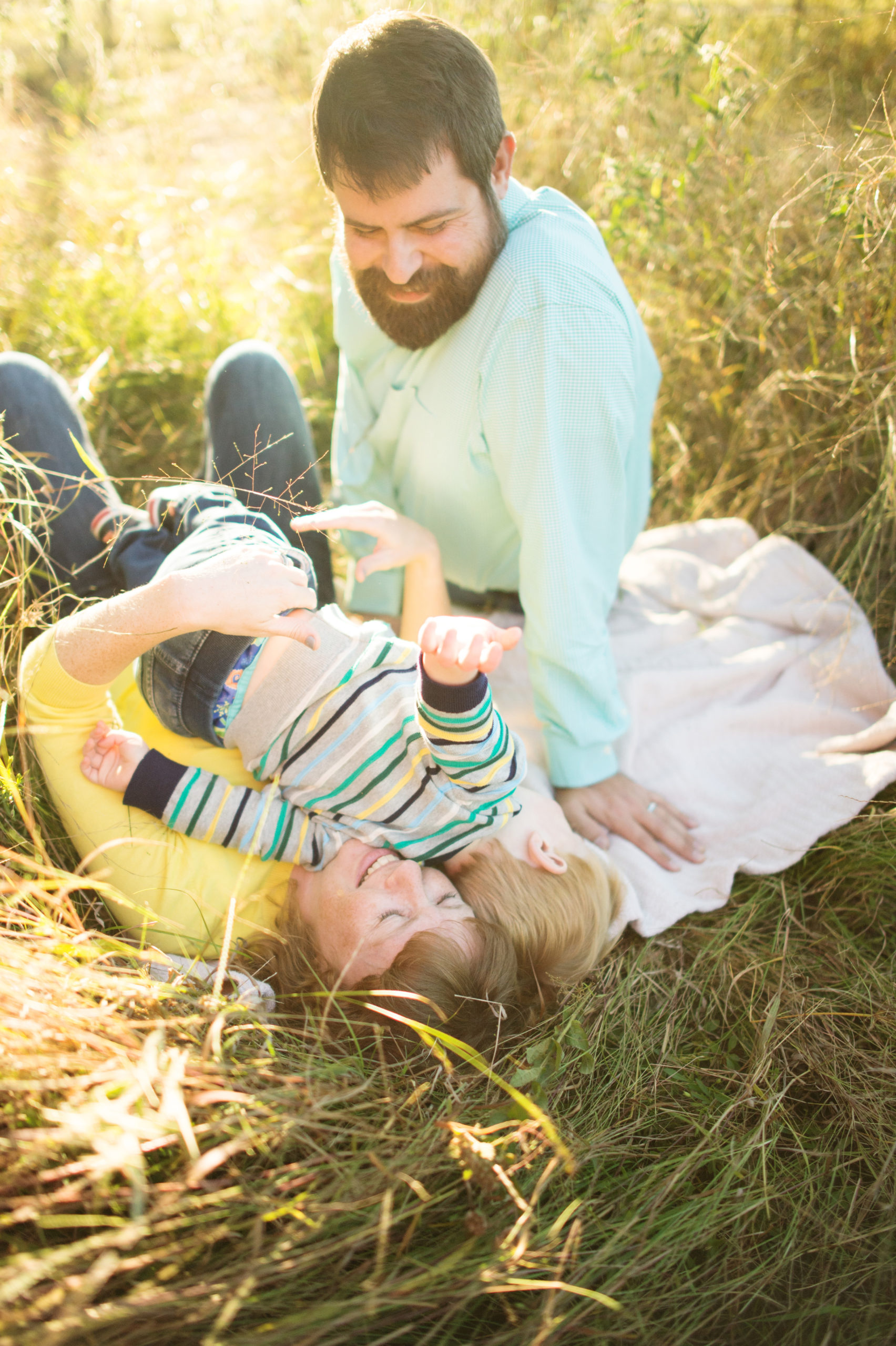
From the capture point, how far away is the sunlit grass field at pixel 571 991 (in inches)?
45.9

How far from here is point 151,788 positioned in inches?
67.9

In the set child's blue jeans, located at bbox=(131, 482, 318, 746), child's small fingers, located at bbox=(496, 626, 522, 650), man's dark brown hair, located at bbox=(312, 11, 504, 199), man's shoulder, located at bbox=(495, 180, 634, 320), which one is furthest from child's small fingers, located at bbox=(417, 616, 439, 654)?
man's dark brown hair, located at bbox=(312, 11, 504, 199)

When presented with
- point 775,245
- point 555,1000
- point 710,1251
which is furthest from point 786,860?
point 775,245

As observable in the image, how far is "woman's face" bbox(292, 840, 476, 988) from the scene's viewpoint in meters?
1.63

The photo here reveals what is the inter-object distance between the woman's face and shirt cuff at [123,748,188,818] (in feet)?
1.20

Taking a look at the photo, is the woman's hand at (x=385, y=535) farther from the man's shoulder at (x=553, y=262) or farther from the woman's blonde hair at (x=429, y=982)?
the woman's blonde hair at (x=429, y=982)

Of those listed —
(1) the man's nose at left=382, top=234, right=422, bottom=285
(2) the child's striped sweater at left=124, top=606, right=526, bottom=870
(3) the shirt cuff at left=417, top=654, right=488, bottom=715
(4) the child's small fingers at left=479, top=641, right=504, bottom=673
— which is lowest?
(2) the child's striped sweater at left=124, top=606, right=526, bottom=870

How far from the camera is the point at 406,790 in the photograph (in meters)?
1.73

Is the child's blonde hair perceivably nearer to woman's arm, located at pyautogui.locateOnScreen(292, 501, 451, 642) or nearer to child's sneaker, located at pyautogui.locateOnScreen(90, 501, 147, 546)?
woman's arm, located at pyautogui.locateOnScreen(292, 501, 451, 642)

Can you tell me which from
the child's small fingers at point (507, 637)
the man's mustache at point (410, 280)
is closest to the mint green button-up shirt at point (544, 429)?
the man's mustache at point (410, 280)

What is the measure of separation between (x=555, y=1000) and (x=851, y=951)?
0.79 m

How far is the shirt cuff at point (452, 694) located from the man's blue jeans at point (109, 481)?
2.66ft

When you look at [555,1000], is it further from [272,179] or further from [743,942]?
[272,179]

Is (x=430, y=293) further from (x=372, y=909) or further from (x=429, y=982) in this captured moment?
(x=429, y=982)
